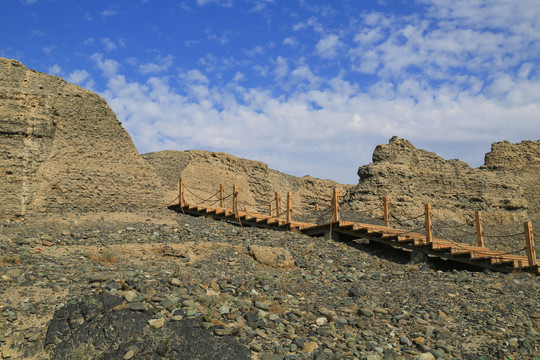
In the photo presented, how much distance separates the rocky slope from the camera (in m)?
20.3

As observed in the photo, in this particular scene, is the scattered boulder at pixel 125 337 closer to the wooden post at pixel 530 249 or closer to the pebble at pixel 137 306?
the pebble at pixel 137 306

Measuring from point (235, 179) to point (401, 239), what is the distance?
1537cm

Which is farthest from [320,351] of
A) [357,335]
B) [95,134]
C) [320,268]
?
[95,134]

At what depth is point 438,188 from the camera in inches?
833

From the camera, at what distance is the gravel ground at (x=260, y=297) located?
19.7 ft

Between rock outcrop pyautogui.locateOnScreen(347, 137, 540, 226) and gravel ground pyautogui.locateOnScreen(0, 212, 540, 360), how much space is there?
867 centimetres

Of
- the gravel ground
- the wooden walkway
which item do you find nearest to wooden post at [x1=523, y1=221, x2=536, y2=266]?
the wooden walkway

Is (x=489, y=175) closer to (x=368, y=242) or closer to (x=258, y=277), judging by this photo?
(x=368, y=242)

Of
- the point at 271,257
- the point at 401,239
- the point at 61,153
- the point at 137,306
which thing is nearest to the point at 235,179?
the point at 61,153

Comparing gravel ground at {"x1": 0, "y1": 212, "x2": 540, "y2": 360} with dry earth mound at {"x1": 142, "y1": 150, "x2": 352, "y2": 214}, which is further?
dry earth mound at {"x1": 142, "y1": 150, "x2": 352, "y2": 214}

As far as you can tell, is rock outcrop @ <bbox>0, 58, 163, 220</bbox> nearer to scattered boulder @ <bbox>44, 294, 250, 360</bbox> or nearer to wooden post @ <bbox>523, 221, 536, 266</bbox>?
scattered boulder @ <bbox>44, 294, 250, 360</bbox>

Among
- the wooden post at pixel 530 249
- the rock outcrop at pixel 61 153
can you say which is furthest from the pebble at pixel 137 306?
the wooden post at pixel 530 249

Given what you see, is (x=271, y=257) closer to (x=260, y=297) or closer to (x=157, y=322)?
(x=260, y=297)

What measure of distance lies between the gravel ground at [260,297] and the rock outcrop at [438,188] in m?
8.67
